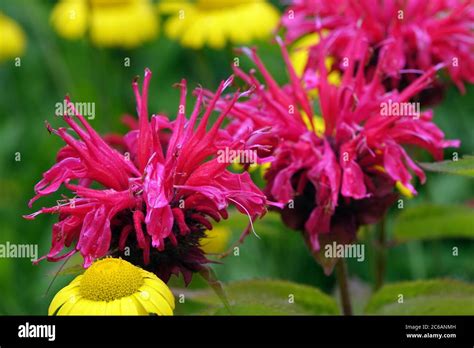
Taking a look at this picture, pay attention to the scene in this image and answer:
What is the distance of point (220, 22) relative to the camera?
2.40 m

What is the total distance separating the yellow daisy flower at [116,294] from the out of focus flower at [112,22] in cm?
167

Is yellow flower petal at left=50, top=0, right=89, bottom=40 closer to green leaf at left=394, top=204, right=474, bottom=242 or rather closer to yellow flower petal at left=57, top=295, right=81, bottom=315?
green leaf at left=394, top=204, right=474, bottom=242

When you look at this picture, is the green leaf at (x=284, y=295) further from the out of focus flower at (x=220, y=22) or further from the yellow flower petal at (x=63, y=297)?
the out of focus flower at (x=220, y=22)

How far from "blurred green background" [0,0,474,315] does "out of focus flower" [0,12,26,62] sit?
5 centimetres

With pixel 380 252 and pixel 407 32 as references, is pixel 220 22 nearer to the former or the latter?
pixel 407 32

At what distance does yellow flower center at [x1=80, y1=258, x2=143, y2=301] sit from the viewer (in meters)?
1.05

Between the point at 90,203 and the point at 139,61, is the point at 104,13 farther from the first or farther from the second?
the point at 90,203

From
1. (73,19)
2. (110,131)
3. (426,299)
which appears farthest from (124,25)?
(426,299)

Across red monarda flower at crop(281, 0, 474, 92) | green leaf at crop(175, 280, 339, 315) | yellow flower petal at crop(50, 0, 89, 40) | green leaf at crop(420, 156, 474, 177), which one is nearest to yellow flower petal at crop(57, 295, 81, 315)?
green leaf at crop(175, 280, 339, 315)

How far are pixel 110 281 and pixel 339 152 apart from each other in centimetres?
50
